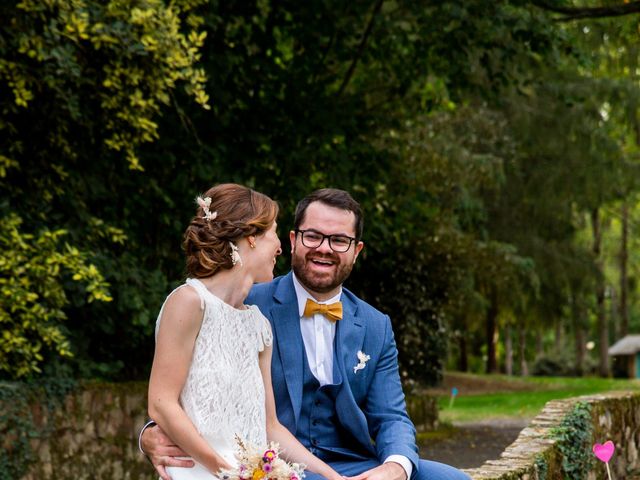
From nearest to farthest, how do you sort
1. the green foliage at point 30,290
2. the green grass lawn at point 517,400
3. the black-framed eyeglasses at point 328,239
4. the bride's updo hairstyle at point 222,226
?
the bride's updo hairstyle at point 222,226 → the black-framed eyeglasses at point 328,239 → the green foliage at point 30,290 → the green grass lawn at point 517,400

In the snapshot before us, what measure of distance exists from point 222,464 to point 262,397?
1.16 ft

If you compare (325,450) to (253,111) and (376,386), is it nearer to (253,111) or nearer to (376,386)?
(376,386)

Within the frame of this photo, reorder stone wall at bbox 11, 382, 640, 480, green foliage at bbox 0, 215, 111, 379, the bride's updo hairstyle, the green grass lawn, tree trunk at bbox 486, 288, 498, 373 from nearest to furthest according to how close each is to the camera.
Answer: the bride's updo hairstyle → stone wall at bbox 11, 382, 640, 480 → green foliage at bbox 0, 215, 111, 379 → the green grass lawn → tree trunk at bbox 486, 288, 498, 373

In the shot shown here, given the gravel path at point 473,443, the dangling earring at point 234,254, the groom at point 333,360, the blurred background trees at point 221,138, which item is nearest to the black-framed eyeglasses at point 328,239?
the groom at point 333,360

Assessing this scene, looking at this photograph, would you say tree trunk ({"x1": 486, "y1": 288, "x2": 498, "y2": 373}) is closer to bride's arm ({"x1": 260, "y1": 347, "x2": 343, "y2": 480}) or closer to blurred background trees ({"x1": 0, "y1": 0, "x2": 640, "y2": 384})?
blurred background trees ({"x1": 0, "y1": 0, "x2": 640, "y2": 384})

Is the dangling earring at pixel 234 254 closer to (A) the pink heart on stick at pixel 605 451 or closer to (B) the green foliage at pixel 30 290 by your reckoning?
(A) the pink heart on stick at pixel 605 451

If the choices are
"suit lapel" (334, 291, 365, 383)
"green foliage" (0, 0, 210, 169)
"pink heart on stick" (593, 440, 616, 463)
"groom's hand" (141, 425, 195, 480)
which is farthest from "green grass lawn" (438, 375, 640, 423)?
"groom's hand" (141, 425, 195, 480)

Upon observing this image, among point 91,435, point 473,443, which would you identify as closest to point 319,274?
point 91,435

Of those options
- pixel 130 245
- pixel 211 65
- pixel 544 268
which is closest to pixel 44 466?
pixel 130 245

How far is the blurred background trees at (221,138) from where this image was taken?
7.72m

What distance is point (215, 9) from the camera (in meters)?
10.1

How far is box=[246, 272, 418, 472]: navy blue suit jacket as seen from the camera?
3.87 meters

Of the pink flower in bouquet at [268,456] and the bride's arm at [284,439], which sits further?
the bride's arm at [284,439]

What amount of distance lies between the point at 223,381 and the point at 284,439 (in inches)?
17.4
